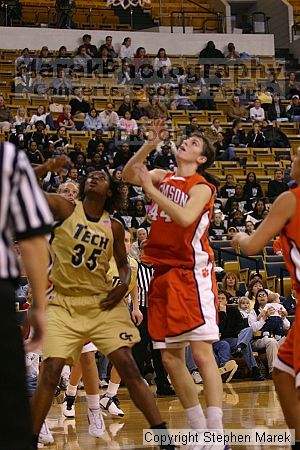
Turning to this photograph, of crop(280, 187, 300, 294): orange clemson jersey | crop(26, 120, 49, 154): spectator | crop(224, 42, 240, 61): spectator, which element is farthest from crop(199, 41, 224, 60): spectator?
crop(280, 187, 300, 294): orange clemson jersey

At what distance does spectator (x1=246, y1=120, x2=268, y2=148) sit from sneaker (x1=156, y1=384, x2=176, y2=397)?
421 inches

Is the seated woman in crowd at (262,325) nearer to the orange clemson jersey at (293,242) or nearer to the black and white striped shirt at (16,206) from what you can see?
the orange clemson jersey at (293,242)

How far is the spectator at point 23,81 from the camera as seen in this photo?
20219 mm

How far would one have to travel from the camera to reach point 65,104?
20.2m

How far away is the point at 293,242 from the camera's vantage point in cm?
471

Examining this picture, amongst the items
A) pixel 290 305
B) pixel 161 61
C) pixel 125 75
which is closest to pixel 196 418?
pixel 290 305

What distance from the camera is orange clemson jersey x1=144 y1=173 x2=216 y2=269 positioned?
5.76 meters

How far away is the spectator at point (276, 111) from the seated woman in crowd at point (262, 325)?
10433 millimetres

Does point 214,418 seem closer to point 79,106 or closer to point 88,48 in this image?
point 79,106

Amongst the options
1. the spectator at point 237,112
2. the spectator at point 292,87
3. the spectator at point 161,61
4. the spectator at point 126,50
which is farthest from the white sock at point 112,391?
the spectator at point 292,87

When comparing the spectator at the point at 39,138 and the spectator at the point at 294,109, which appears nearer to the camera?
the spectator at the point at 39,138

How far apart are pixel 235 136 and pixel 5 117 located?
5.22 meters

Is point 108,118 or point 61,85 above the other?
point 61,85

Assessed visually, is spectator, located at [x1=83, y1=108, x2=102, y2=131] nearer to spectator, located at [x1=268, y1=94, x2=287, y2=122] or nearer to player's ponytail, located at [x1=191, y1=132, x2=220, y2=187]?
spectator, located at [x1=268, y1=94, x2=287, y2=122]
